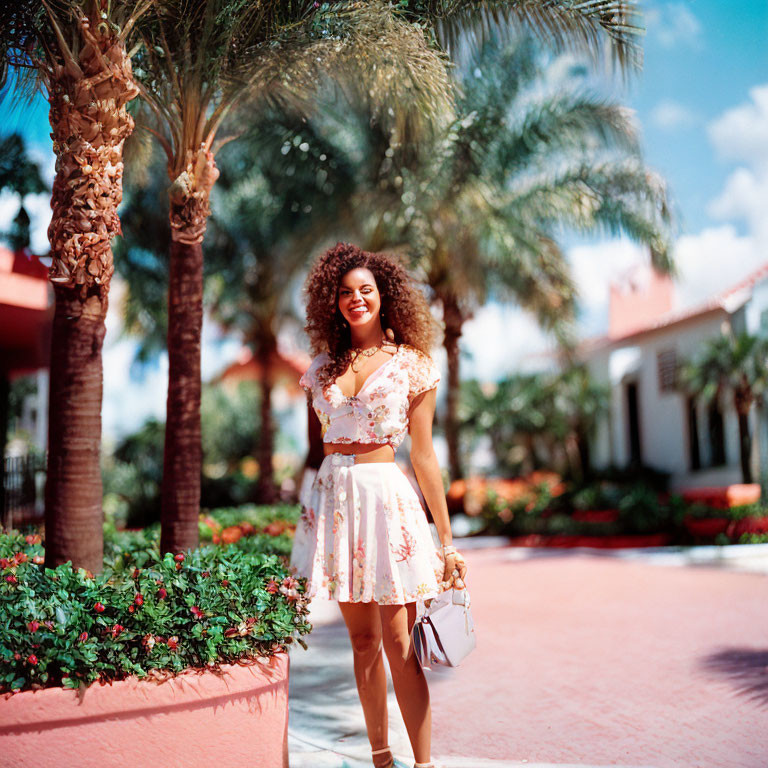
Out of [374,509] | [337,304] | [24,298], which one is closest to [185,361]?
[337,304]

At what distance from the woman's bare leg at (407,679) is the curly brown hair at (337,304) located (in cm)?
119

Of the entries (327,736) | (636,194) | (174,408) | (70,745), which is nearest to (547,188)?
(636,194)

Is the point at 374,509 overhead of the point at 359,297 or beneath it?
beneath

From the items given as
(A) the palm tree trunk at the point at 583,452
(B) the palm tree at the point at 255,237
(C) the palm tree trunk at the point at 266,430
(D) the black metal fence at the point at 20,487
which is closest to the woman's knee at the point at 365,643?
(B) the palm tree at the point at 255,237

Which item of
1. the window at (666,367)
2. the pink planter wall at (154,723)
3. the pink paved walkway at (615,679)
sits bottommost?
the pink paved walkway at (615,679)

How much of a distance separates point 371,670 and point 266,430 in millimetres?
13477

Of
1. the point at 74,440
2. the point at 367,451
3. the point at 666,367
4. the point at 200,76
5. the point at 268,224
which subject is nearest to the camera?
the point at 367,451

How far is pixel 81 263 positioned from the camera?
13.6ft

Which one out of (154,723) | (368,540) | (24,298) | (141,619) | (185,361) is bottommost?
(154,723)

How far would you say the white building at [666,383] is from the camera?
58.1ft

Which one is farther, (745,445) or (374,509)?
(745,445)

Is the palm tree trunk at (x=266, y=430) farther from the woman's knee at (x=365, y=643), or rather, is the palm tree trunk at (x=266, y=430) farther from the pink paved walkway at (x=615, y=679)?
the woman's knee at (x=365, y=643)

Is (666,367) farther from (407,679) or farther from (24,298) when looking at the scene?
(407,679)

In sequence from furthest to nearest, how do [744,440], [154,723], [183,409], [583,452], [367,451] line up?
[583,452] < [744,440] < [183,409] < [367,451] < [154,723]
